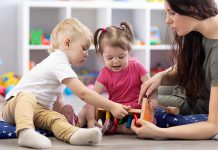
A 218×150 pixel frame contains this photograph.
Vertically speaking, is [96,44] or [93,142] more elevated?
[96,44]

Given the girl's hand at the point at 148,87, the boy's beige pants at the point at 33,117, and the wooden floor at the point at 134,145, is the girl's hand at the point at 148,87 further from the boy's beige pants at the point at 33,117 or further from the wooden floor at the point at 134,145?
the boy's beige pants at the point at 33,117

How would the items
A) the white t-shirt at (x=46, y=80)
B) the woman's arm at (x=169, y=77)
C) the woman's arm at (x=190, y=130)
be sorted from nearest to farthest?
1. the woman's arm at (x=190, y=130)
2. the white t-shirt at (x=46, y=80)
3. the woman's arm at (x=169, y=77)

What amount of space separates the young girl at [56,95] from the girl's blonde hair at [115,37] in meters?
0.05

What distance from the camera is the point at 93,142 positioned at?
1.55m

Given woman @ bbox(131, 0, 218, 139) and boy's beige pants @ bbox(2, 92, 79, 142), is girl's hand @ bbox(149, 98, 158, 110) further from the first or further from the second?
boy's beige pants @ bbox(2, 92, 79, 142)

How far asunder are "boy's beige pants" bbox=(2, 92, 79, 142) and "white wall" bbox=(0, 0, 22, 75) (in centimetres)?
207

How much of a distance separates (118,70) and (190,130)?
439mm

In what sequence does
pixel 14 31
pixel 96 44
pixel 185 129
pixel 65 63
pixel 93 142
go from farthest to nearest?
1. pixel 14 31
2. pixel 96 44
3. pixel 65 63
4. pixel 185 129
5. pixel 93 142

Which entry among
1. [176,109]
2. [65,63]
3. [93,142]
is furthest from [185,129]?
[65,63]

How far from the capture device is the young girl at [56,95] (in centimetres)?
156

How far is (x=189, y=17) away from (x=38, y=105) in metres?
0.64

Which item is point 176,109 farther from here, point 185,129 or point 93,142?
point 93,142

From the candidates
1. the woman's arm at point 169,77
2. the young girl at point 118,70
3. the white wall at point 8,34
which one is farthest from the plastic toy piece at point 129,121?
the white wall at point 8,34

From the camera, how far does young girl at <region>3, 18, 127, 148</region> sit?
5.11ft
